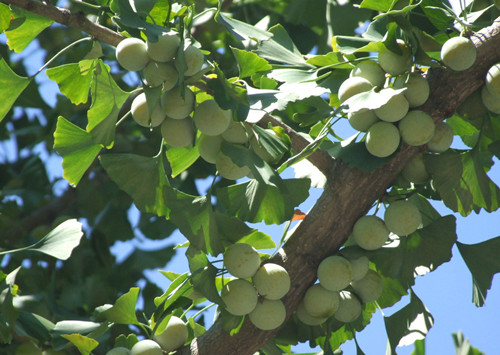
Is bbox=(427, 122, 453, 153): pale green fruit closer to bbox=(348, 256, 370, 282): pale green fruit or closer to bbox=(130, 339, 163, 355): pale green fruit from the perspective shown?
bbox=(348, 256, 370, 282): pale green fruit

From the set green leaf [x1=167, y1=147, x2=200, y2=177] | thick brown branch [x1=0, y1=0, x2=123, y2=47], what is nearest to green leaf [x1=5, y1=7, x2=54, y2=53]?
thick brown branch [x1=0, y1=0, x2=123, y2=47]

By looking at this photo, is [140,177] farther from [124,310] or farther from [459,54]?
[459,54]

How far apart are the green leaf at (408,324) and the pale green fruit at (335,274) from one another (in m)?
0.22

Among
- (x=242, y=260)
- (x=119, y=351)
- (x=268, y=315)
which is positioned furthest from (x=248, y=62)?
(x=119, y=351)

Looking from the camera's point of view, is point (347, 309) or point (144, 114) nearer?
point (144, 114)

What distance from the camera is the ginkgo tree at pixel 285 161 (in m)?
1.13

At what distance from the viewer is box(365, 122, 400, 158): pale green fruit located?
3.81ft

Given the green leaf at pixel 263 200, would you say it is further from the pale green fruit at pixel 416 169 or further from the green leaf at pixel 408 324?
the green leaf at pixel 408 324

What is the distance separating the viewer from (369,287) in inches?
51.8

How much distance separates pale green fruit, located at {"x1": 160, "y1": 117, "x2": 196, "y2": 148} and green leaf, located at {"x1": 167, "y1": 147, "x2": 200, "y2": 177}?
0.17 metres

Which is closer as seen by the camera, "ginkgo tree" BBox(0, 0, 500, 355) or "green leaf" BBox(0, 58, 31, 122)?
"ginkgo tree" BBox(0, 0, 500, 355)

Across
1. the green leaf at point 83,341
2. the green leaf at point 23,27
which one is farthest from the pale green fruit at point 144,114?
the green leaf at point 83,341

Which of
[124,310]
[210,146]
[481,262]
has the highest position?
[210,146]

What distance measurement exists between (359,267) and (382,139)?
257 millimetres
